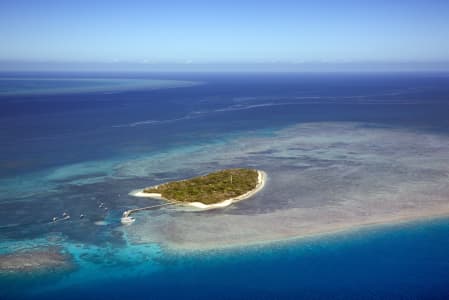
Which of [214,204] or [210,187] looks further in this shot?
[210,187]

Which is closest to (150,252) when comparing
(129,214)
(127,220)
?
(127,220)

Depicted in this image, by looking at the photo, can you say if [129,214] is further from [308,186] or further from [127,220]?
[308,186]

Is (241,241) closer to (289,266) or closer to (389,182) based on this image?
(289,266)

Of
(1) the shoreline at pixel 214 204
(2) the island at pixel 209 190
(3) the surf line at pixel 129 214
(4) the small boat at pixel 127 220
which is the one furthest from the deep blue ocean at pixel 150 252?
(2) the island at pixel 209 190

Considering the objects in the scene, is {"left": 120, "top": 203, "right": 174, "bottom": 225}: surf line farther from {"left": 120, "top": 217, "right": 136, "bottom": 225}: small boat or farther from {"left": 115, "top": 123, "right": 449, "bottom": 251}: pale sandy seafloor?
{"left": 115, "top": 123, "right": 449, "bottom": 251}: pale sandy seafloor

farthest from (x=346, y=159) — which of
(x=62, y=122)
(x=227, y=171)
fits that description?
(x=62, y=122)
